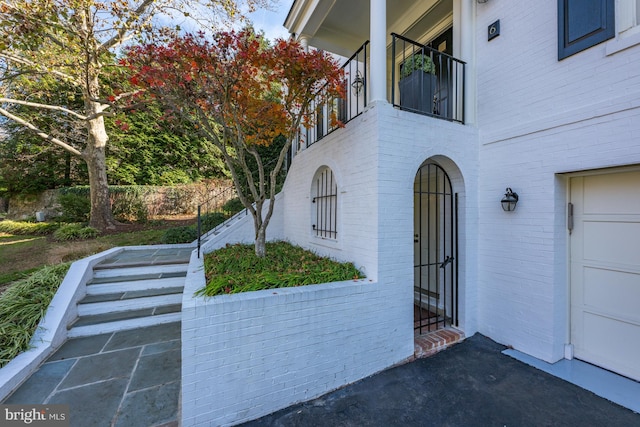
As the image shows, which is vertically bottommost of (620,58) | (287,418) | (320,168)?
(287,418)

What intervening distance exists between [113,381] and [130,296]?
1805mm

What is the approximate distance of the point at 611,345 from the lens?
2.90m

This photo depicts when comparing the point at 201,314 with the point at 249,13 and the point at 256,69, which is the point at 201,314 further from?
the point at 249,13

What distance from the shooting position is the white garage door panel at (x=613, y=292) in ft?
8.98

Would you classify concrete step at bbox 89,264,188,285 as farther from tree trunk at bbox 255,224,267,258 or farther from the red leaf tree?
the red leaf tree

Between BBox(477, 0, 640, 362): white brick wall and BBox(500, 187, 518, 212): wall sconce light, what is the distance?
0.23 feet

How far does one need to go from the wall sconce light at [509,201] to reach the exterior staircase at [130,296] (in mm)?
5141

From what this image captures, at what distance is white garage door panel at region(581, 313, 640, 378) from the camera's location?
275 centimetres

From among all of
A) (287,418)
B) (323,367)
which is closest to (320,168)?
(323,367)

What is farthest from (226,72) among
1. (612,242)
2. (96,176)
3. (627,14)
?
(96,176)

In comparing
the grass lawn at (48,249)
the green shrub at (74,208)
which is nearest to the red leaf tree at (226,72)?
the grass lawn at (48,249)

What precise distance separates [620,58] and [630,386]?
11.1ft

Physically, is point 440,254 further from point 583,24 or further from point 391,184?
point 583,24

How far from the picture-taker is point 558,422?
2293mm
